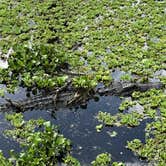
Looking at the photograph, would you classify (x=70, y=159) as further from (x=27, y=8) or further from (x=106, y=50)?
(x=27, y=8)

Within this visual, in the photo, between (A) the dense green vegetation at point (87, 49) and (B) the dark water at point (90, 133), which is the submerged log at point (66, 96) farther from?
(A) the dense green vegetation at point (87, 49)

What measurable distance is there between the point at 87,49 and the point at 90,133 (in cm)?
706

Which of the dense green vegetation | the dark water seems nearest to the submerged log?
the dark water

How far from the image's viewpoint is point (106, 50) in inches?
948

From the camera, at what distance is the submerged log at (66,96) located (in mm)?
19688

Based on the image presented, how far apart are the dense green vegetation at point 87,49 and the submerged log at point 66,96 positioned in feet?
1.33

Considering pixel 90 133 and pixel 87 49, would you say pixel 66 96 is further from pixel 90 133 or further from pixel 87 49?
pixel 87 49

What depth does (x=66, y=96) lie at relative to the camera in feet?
64.8

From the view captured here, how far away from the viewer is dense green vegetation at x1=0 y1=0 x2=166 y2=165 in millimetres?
18312

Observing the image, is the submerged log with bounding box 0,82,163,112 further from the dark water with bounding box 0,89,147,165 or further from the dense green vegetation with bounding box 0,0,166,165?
the dense green vegetation with bounding box 0,0,166,165

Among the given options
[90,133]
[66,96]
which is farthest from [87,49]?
[90,133]

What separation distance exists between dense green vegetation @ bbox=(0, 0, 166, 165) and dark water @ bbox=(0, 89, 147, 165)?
0.39m

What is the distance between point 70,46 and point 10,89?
513 cm

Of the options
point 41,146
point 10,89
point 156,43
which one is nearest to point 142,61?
point 156,43
